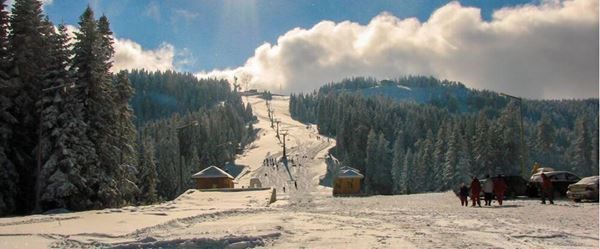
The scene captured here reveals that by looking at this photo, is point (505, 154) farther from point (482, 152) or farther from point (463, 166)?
point (463, 166)

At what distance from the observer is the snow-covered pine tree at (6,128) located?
3022 centimetres

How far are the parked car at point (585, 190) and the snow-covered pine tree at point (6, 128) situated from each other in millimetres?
28151

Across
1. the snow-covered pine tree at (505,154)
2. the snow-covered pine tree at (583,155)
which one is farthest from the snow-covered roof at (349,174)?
the snow-covered pine tree at (583,155)

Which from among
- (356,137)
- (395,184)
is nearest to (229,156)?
(356,137)

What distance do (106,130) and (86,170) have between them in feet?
10.7

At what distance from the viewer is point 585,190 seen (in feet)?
86.0

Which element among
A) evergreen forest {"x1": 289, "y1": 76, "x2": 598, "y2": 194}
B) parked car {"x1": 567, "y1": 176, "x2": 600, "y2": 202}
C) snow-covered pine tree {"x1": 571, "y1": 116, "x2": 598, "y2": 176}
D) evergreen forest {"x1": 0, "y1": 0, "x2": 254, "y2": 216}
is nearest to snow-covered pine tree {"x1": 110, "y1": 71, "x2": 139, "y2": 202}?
evergreen forest {"x1": 0, "y1": 0, "x2": 254, "y2": 216}

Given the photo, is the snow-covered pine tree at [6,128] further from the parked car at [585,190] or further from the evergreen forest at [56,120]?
the parked car at [585,190]

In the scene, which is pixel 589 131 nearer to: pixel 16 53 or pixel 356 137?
pixel 356 137

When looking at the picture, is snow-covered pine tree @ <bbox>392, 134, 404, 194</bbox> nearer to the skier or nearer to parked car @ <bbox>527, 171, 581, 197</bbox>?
parked car @ <bbox>527, 171, 581, 197</bbox>

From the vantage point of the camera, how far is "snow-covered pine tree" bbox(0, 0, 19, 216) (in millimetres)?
30219

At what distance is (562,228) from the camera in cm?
1497

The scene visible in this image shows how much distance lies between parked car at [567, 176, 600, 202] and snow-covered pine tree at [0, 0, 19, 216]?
28.2 metres

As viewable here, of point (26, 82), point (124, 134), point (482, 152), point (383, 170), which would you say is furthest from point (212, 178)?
point (383, 170)
